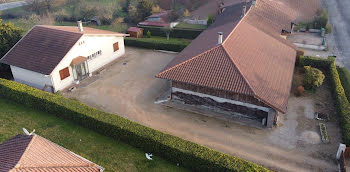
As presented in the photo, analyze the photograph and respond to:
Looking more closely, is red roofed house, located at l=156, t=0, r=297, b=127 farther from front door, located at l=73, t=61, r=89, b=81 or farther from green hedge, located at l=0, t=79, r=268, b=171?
front door, located at l=73, t=61, r=89, b=81

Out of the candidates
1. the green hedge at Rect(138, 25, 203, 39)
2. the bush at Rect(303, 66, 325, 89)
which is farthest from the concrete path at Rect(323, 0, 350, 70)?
the green hedge at Rect(138, 25, 203, 39)

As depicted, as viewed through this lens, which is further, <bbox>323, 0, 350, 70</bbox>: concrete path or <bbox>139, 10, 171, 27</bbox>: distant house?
<bbox>139, 10, 171, 27</bbox>: distant house

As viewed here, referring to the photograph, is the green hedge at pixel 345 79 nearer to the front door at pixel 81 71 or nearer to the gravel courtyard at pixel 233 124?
the gravel courtyard at pixel 233 124

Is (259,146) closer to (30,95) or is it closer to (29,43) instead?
(30,95)

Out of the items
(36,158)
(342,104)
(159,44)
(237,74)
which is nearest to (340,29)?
(342,104)

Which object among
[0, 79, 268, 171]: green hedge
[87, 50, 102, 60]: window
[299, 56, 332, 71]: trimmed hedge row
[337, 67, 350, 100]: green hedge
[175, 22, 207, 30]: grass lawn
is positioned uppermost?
[175, 22, 207, 30]: grass lawn

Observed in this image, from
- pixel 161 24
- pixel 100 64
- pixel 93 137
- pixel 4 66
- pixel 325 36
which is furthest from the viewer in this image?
pixel 161 24

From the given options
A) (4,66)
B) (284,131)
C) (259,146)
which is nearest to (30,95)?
(4,66)

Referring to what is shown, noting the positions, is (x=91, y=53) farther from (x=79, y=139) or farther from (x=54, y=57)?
(x=79, y=139)
